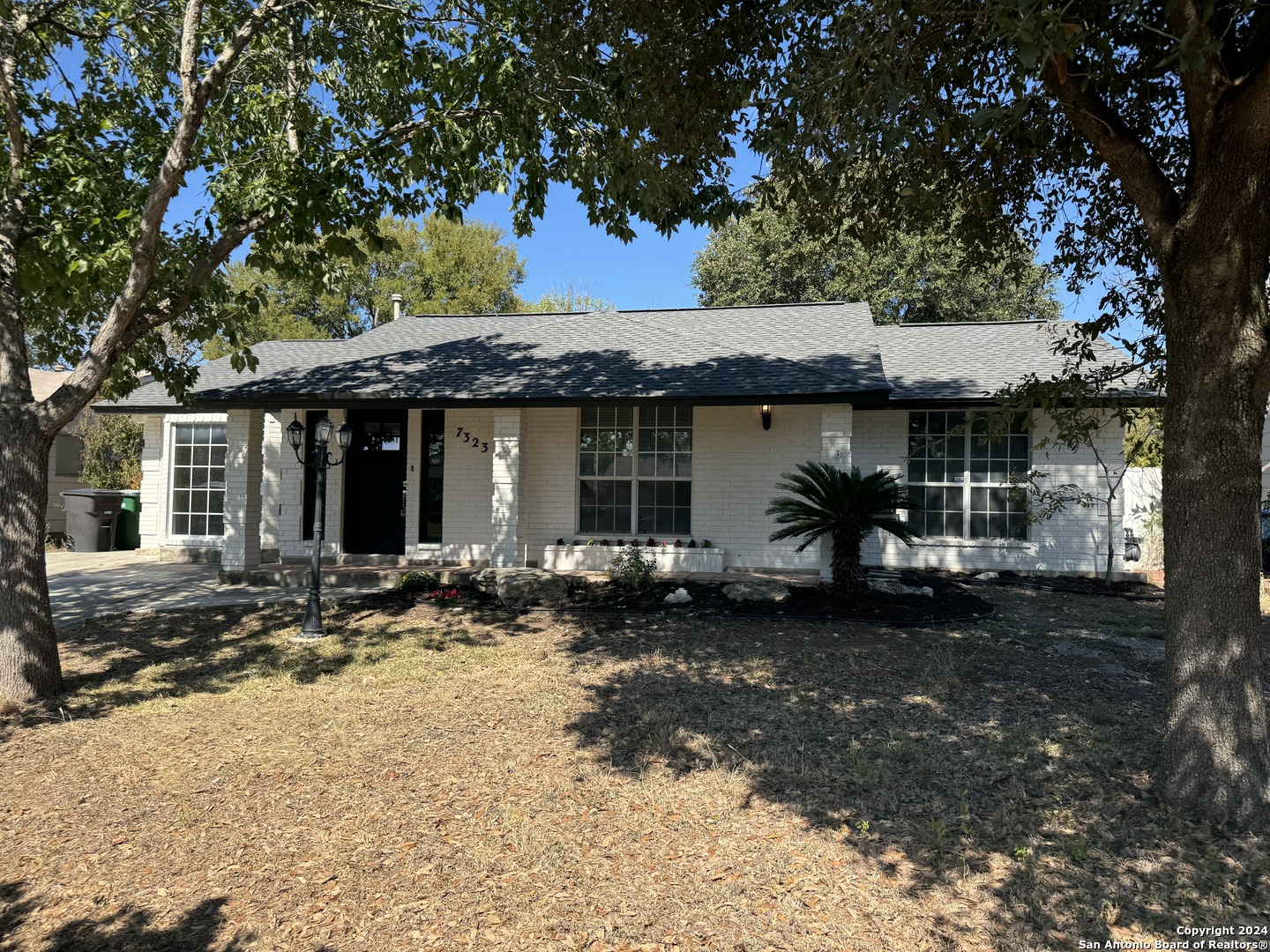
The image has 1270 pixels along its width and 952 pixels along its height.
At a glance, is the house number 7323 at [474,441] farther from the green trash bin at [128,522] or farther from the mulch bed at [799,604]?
the green trash bin at [128,522]

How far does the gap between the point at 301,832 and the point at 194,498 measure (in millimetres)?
13025

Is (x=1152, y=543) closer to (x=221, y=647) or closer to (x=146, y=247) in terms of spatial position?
(x=221, y=647)

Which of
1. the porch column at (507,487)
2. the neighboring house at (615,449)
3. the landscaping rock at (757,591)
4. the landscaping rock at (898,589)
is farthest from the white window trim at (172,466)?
Answer: the landscaping rock at (898,589)

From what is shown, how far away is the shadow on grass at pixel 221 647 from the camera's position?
6367 mm

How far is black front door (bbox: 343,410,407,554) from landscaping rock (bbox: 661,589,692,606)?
5351 mm

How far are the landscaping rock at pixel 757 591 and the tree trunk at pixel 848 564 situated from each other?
0.69 meters

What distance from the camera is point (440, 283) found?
31234mm

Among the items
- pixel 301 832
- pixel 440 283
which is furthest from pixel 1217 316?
pixel 440 283

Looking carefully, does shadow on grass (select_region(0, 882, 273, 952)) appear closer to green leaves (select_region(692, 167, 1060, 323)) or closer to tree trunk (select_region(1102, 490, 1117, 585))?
tree trunk (select_region(1102, 490, 1117, 585))

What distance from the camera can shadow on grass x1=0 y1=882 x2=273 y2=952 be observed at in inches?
118

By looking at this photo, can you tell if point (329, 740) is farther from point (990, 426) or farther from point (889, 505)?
point (889, 505)

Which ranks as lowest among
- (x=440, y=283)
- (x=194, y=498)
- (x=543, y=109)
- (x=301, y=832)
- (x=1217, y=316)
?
(x=301, y=832)

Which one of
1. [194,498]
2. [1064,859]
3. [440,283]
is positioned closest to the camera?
[1064,859]

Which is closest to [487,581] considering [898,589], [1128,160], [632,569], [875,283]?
[632,569]
